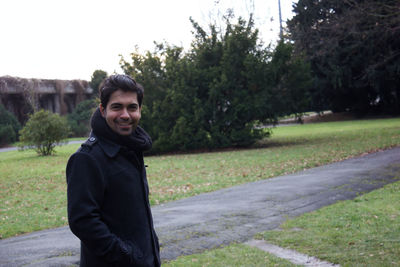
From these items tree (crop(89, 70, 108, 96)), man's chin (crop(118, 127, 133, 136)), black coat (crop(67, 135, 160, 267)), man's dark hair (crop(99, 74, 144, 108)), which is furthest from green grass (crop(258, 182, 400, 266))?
tree (crop(89, 70, 108, 96))

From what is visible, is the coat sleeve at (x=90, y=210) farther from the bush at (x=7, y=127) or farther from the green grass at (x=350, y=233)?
the bush at (x=7, y=127)

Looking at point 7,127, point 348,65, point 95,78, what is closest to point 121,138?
point 348,65

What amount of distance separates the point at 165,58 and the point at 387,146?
11859mm

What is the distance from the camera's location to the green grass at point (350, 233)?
17.0 ft

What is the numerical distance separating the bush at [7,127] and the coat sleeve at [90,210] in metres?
37.9

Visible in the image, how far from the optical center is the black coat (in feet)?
7.73

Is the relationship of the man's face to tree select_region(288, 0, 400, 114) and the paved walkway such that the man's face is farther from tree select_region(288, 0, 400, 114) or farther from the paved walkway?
tree select_region(288, 0, 400, 114)

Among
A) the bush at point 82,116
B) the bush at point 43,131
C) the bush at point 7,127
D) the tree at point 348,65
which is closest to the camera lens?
the bush at point 43,131

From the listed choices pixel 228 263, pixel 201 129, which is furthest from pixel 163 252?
→ pixel 201 129

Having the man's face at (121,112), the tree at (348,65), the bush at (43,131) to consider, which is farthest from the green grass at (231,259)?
the tree at (348,65)

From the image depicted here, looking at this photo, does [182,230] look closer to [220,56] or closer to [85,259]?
[85,259]

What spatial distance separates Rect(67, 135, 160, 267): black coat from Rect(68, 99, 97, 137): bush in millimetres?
42547

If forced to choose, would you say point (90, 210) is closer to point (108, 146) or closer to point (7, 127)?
point (108, 146)

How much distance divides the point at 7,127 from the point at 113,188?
125ft
